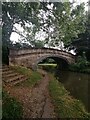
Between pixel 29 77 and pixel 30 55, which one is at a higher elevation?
pixel 30 55

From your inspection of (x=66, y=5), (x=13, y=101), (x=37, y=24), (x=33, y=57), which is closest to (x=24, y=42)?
(x=33, y=57)

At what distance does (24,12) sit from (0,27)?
2.25 m

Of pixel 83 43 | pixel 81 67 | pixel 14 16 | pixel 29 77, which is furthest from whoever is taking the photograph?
pixel 83 43

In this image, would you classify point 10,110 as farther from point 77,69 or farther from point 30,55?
point 77,69

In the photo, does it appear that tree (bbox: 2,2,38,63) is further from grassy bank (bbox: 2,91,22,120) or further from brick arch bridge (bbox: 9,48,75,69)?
grassy bank (bbox: 2,91,22,120)

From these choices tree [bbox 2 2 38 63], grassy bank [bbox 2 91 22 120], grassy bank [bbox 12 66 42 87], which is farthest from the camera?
tree [bbox 2 2 38 63]

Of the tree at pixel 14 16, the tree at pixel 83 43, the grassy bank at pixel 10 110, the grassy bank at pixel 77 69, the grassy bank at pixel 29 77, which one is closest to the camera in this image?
the grassy bank at pixel 10 110

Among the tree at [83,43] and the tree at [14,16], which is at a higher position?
the tree at [14,16]

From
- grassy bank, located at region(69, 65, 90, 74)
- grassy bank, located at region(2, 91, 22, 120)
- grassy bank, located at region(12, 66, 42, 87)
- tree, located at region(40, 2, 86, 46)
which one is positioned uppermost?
tree, located at region(40, 2, 86, 46)

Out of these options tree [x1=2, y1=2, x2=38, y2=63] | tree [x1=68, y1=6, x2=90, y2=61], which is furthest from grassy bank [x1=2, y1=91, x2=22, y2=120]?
tree [x1=68, y1=6, x2=90, y2=61]

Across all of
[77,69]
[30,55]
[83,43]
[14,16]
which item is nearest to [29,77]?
[14,16]

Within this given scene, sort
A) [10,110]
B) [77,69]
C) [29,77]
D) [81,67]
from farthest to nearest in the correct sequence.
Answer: [77,69] < [81,67] < [29,77] < [10,110]

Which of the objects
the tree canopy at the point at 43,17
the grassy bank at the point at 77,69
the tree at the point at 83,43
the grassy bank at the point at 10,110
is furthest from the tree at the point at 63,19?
the grassy bank at the point at 10,110

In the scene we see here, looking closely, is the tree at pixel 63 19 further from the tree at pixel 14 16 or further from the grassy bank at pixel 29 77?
the grassy bank at pixel 29 77
